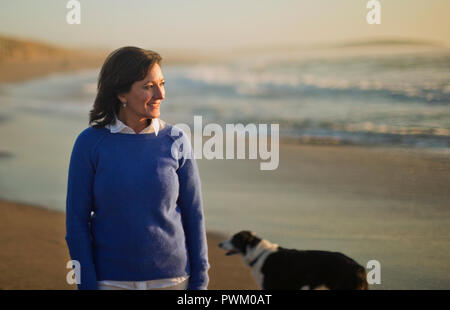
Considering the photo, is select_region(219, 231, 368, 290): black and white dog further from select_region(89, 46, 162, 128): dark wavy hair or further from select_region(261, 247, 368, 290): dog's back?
select_region(89, 46, 162, 128): dark wavy hair

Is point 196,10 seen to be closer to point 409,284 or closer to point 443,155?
point 443,155

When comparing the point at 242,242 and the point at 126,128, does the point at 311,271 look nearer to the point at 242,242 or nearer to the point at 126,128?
the point at 242,242

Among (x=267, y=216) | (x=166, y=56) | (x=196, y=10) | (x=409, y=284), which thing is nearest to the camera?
(x=409, y=284)

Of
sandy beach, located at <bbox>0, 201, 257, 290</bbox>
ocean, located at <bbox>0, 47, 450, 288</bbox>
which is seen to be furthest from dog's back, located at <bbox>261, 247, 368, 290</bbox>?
ocean, located at <bbox>0, 47, 450, 288</bbox>

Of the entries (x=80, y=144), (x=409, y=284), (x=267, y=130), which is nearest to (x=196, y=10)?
(x=267, y=130)

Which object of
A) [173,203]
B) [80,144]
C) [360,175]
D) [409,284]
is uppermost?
[80,144]

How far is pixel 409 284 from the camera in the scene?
13.5ft

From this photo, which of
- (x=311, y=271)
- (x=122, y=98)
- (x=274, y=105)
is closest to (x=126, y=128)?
(x=122, y=98)

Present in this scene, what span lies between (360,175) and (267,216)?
4.35 feet

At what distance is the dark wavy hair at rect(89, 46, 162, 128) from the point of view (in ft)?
7.59

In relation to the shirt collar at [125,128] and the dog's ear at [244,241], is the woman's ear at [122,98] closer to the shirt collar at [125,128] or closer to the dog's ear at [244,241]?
the shirt collar at [125,128]

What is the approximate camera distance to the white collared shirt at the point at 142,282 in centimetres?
234

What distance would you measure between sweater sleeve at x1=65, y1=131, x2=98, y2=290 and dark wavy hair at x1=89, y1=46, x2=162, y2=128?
0.48 feet

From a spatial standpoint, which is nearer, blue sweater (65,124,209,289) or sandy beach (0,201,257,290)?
blue sweater (65,124,209,289)
